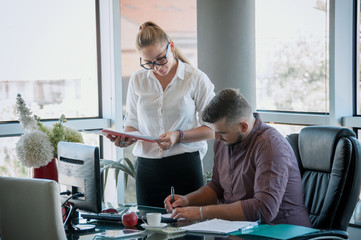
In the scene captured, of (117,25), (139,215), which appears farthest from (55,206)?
(117,25)

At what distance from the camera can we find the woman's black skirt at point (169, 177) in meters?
3.01

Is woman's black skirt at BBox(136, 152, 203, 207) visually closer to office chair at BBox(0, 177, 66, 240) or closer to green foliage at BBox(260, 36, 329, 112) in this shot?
office chair at BBox(0, 177, 66, 240)

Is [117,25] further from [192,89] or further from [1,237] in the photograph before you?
[1,237]

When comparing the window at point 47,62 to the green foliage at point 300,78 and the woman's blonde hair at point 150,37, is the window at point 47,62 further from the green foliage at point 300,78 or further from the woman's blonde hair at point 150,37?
the woman's blonde hair at point 150,37

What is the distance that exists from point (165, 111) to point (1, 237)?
1.22 m

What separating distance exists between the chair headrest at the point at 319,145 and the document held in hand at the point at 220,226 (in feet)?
1.69

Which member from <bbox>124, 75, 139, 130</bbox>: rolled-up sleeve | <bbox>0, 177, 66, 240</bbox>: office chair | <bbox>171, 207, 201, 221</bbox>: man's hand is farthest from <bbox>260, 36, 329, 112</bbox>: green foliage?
<bbox>0, 177, 66, 240</bbox>: office chair

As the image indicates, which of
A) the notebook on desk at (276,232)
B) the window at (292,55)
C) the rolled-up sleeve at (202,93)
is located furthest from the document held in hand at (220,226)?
the window at (292,55)

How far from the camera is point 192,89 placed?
3.05 metres

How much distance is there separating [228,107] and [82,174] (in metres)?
0.75

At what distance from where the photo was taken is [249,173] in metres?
2.46

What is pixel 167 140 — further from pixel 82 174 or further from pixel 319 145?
pixel 319 145

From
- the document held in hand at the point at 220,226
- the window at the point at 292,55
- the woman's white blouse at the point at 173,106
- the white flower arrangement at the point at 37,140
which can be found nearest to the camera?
the document held in hand at the point at 220,226

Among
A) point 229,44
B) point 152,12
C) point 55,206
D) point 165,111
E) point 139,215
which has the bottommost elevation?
point 139,215
